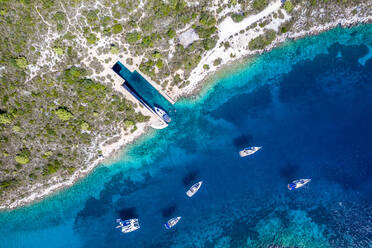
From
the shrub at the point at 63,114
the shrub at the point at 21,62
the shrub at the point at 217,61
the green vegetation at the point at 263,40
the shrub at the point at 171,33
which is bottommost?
the green vegetation at the point at 263,40

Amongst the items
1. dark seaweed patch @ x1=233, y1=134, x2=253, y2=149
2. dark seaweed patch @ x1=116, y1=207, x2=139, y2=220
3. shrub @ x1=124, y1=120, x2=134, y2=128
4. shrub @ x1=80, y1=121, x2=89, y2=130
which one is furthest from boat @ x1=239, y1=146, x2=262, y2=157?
shrub @ x1=80, y1=121, x2=89, y2=130

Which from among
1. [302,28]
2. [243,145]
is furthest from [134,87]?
[302,28]

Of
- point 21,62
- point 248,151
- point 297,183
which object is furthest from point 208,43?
A: point 21,62

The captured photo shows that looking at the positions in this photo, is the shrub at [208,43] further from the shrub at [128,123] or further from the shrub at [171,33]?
the shrub at [128,123]

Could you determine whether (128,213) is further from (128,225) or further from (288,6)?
(288,6)

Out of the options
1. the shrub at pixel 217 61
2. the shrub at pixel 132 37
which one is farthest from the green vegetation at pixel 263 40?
the shrub at pixel 132 37

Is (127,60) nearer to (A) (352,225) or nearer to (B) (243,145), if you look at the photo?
(B) (243,145)
